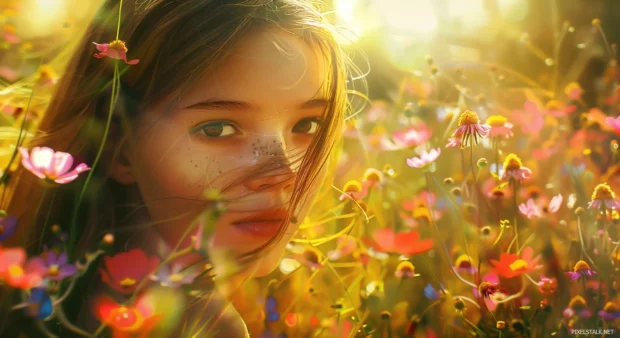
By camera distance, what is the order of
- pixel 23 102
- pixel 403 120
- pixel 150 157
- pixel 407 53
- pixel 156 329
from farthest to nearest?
pixel 407 53 → pixel 403 120 → pixel 23 102 → pixel 150 157 → pixel 156 329

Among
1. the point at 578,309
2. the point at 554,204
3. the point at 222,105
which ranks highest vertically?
the point at 222,105

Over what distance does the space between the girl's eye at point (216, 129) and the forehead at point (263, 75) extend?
4 centimetres

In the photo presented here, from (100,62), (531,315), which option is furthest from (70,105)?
(531,315)

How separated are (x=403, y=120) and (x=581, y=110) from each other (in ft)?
1.62

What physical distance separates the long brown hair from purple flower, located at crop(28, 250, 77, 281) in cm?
13

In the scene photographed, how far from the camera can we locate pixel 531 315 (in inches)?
43.0

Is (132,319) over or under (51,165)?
under

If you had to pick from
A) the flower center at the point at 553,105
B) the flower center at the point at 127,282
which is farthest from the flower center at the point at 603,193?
the flower center at the point at 127,282

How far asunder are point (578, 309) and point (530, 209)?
24 cm

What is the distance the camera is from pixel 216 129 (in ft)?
3.20

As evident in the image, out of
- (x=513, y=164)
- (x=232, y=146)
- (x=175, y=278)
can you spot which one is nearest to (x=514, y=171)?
(x=513, y=164)

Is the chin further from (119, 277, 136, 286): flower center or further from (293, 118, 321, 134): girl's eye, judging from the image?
(119, 277, 136, 286): flower center

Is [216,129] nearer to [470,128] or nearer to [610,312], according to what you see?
[470,128]

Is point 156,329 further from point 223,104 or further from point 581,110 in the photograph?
point 581,110
